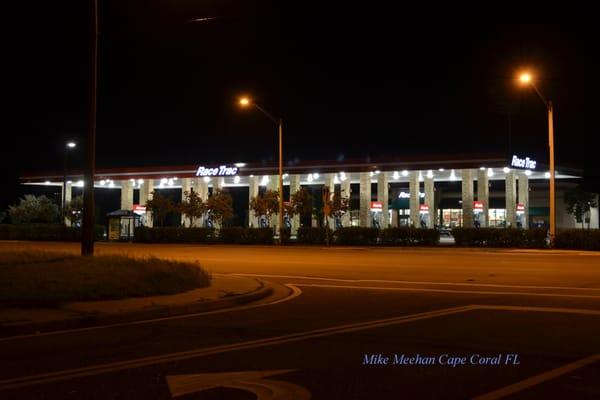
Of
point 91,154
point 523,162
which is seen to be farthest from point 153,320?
point 523,162

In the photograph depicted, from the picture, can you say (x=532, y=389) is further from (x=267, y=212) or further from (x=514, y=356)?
(x=267, y=212)

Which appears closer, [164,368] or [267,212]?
[164,368]

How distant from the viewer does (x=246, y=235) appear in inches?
1852

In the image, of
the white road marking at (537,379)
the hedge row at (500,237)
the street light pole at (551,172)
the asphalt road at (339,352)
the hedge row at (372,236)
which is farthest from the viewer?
the hedge row at (372,236)

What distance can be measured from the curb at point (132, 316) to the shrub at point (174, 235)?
1351 inches

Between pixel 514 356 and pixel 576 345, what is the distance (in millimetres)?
1351

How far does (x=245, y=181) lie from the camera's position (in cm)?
6762

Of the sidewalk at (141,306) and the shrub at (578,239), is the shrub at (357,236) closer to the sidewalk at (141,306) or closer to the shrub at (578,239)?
the shrub at (578,239)

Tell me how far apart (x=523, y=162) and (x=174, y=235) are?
2720 centimetres

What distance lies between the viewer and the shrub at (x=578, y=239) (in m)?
36.2

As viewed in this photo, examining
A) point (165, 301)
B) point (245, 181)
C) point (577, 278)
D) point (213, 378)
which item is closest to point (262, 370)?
point (213, 378)

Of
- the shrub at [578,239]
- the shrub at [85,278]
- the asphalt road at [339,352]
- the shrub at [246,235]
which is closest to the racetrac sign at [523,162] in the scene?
the shrub at [578,239]

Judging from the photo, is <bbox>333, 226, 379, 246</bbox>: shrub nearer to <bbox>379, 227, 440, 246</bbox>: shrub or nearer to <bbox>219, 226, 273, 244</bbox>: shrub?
<bbox>379, 227, 440, 246</bbox>: shrub

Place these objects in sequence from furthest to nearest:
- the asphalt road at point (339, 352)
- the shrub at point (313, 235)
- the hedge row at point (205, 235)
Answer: the hedge row at point (205, 235) < the shrub at point (313, 235) < the asphalt road at point (339, 352)
